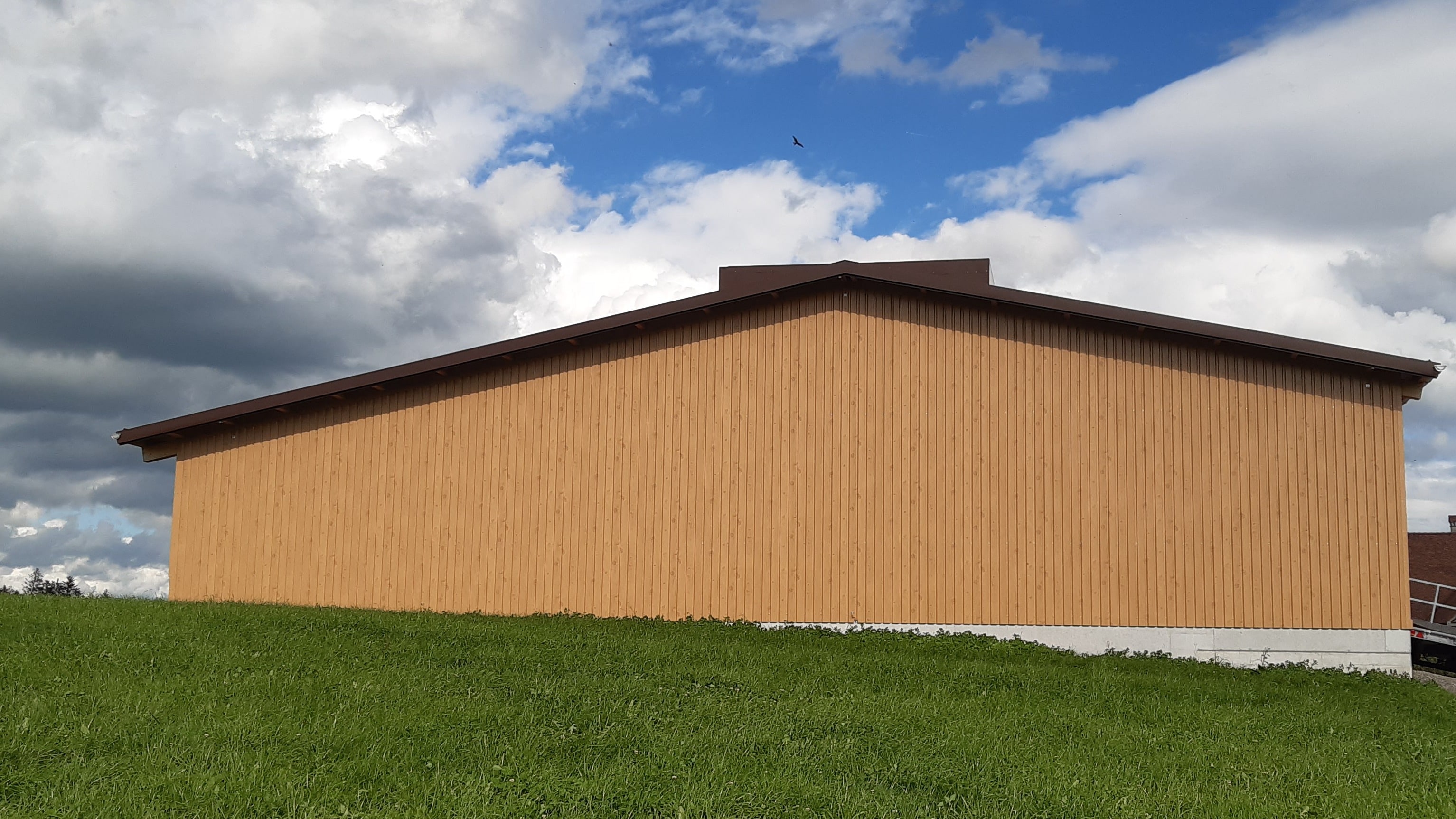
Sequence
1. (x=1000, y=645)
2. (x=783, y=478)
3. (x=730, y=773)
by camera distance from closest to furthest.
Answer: (x=730, y=773) → (x=1000, y=645) → (x=783, y=478)

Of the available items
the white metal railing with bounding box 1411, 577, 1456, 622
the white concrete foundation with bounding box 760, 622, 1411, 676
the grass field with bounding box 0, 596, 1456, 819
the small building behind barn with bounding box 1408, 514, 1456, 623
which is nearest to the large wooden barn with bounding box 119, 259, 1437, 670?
the white concrete foundation with bounding box 760, 622, 1411, 676

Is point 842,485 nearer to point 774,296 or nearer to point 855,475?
point 855,475

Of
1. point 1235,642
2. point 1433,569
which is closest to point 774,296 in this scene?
point 1235,642

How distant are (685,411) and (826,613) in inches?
159

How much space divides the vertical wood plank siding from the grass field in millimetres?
2557

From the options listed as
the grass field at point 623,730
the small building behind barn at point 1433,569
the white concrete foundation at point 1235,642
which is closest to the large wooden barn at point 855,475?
the white concrete foundation at point 1235,642

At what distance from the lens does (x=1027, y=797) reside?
24.8 feet

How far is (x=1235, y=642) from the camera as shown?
52.8 feet

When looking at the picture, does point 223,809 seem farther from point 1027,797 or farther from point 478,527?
point 478,527

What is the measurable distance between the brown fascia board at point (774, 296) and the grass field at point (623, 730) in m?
4.44

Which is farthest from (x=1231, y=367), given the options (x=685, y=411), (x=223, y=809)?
(x=223, y=809)

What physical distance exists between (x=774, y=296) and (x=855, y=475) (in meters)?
3.29

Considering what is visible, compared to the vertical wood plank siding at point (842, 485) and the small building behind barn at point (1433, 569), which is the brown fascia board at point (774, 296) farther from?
the small building behind barn at point (1433, 569)

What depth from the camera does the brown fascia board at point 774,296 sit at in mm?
16141
